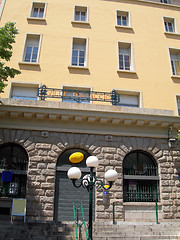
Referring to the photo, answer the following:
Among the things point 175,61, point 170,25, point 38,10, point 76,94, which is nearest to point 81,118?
point 76,94

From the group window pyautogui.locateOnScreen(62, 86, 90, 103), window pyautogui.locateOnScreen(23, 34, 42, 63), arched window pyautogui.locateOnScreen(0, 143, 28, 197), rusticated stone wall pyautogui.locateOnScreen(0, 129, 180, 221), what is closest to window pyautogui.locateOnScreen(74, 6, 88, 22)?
window pyautogui.locateOnScreen(23, 34, 42, 63)

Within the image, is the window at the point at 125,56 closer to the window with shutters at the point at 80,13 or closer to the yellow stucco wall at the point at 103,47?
the yellow stucco wall at the point at 103,47

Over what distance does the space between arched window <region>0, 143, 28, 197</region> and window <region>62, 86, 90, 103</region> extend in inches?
156

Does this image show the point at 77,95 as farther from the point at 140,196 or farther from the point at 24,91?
the point at 140,196

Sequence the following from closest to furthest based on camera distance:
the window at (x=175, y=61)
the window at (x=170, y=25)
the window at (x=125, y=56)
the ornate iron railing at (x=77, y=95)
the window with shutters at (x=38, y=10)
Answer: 1. the ornate iron railing at (x=77, y=95)
2. the window at (x=125, y=56)
3. the window at (x=175, y=61)
4. the window with shutters at (x=38, y=10)
5. the window at (x=170, y=25)

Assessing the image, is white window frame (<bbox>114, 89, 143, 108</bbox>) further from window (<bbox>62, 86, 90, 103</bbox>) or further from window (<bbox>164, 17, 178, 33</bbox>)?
window (<bbox>164, 17, 178, 33</bbox>)

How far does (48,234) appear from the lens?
29.4ft

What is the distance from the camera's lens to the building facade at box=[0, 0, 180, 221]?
453 inches

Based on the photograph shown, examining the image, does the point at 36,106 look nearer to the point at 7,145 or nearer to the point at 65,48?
the point at 7,145

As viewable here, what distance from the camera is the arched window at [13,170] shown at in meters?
11.4

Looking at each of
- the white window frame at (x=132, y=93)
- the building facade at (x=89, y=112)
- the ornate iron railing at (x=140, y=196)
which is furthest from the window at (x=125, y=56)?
the ornate iron railing at (x=140, y=196)

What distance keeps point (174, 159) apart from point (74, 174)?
7423 millimetres

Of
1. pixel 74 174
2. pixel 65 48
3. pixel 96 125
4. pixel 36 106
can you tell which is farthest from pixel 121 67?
pixel 74 174

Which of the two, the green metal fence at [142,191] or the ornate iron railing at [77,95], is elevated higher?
the ornate iron railing at [77,95]
